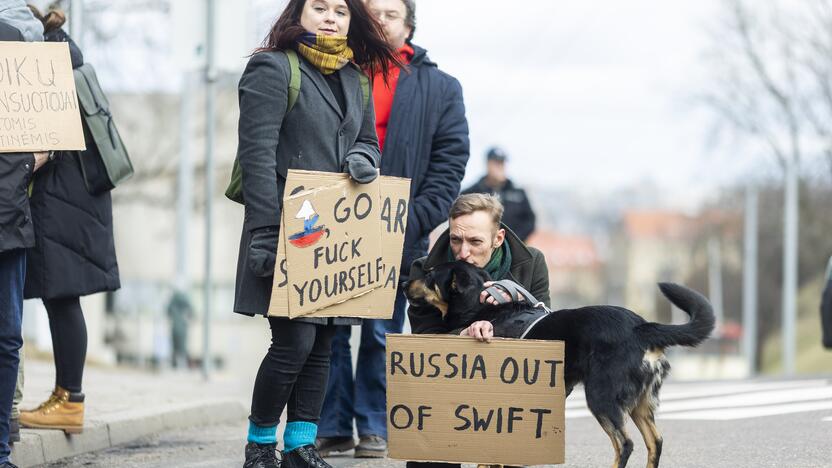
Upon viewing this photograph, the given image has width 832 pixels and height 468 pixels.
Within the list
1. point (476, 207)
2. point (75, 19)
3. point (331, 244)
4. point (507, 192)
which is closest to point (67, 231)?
point (331, 244)

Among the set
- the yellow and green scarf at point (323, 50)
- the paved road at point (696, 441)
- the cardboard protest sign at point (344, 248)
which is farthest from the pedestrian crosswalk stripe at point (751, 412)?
the yellow and green scarf at point (323, 50)

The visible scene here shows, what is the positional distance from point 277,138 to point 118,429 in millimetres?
2924

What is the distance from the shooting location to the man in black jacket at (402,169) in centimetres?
684

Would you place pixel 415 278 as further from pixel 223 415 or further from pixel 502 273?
pixel 223 415

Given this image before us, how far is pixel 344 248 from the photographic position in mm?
5750

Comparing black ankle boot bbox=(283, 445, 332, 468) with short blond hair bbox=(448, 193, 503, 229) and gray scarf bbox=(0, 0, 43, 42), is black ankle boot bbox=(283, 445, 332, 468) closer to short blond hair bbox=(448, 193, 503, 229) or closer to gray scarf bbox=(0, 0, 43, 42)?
short blond hair bbox=(448, 193, 503, 229)

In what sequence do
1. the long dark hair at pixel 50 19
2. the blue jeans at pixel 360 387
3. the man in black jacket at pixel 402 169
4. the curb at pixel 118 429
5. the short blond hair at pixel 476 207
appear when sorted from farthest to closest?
the blue jeans at pixel 360 387 → the man in black jacket at pixel 402 169 → the curb at pixel 118 429 → the long dark hair at pixel 50 19 → the short blond hair at pixel 476 207

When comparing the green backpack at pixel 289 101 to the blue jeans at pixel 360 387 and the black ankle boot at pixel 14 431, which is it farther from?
the black ankle boot at pixel 14 431

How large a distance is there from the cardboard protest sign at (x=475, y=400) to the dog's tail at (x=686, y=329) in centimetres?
35

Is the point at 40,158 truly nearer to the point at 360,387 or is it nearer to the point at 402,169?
the point at 402,169

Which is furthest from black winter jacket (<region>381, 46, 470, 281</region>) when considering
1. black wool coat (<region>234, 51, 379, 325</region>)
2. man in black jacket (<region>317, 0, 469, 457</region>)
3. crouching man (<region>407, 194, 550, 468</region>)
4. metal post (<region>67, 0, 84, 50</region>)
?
metal post (<region>67, 0, 84, 50</region>)

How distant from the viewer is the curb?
661cm

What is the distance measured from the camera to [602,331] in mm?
5512

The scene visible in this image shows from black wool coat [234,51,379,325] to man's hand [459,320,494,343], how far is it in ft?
1.76
